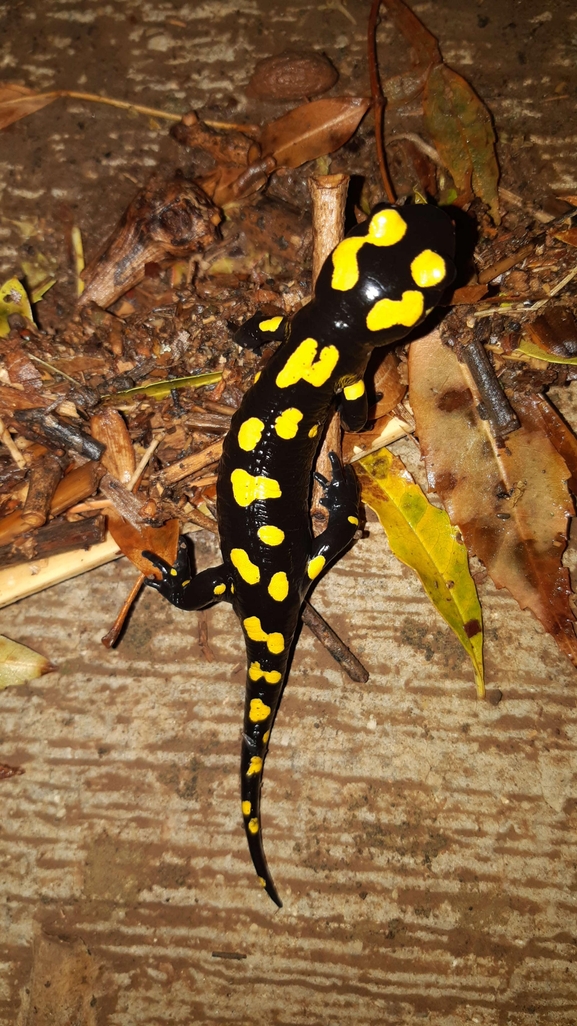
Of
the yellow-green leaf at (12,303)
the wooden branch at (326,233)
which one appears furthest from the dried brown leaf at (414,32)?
the yellow-green leaf at (12,303)

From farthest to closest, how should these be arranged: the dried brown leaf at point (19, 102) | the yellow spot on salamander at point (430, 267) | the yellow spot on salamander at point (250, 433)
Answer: the dried brown leaf at point (19, 102) < the yellow spot on salamander at point (250, 433) < the yellow spot on salamander at point (430, 267)

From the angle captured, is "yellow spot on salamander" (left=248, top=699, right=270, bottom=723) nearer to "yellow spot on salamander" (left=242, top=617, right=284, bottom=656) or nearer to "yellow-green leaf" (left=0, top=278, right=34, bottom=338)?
"yellow spot on salamander" (left=242, top=617, right=284, bottom=656)

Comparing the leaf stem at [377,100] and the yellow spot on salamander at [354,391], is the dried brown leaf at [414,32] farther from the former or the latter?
the yellow spot on salamander at [354,391]

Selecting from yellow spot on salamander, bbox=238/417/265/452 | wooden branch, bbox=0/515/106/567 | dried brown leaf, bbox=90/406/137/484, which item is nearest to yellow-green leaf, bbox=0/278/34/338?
dried brown leaf, bbox=90/406/137/484

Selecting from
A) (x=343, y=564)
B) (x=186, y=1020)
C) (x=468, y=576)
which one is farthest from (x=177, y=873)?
(x=468, y=576)

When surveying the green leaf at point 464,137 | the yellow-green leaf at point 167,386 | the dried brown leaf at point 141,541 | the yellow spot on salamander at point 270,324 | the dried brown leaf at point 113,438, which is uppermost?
the green leaf at point 464,137
